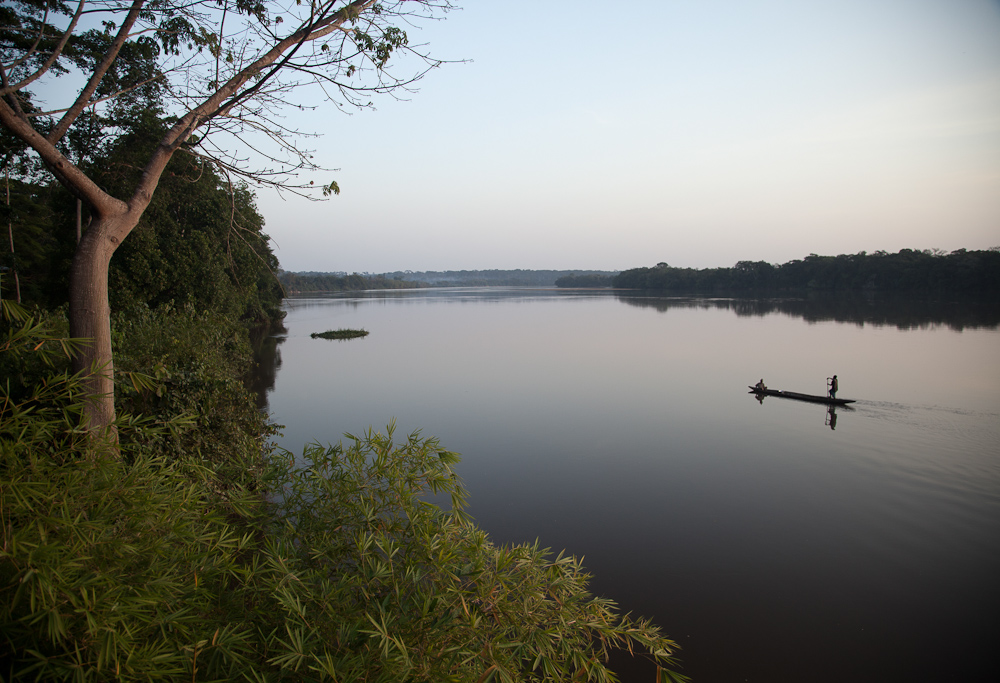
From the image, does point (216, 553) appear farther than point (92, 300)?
No

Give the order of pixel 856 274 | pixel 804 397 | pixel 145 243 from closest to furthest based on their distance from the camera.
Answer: pixel 145 243 → pixel 804 397 → pixel 856 274

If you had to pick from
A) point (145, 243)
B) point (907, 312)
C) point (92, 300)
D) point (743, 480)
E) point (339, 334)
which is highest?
point (145, 243)

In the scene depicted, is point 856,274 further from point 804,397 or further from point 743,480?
point 743,480

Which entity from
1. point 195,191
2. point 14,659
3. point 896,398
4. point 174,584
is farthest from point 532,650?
point 195,191

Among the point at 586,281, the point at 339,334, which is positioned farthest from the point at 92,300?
the point at 586,281

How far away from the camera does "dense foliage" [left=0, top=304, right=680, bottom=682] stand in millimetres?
2240

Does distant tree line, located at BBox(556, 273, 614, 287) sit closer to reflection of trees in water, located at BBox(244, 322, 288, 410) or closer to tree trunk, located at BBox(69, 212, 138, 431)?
reflection of trees in water, located at BBox(244, 322, 288, 410)

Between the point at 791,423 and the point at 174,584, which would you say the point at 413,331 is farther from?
the point at 174,584

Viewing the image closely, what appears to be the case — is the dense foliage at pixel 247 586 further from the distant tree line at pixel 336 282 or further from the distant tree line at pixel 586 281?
the distant tree line at pixel 586 281

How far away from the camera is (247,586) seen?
3.07 meters

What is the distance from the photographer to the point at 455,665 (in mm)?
2736

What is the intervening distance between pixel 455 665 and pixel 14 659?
191 cm

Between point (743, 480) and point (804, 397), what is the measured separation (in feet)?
26.6

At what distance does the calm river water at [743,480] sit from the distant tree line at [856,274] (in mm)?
49052
